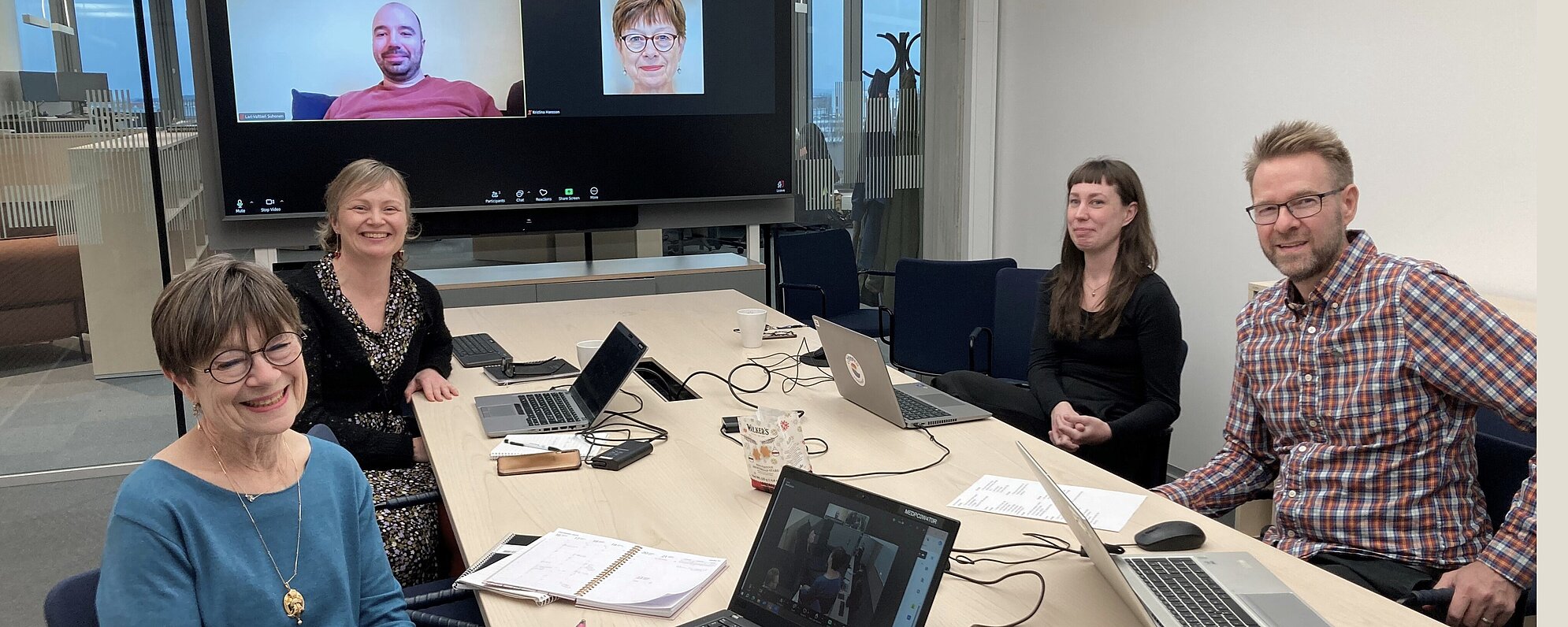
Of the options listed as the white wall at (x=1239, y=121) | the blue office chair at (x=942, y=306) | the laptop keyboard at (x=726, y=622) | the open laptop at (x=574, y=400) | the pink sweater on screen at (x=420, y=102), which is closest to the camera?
the laptop keyboard at (x=726, y=622)

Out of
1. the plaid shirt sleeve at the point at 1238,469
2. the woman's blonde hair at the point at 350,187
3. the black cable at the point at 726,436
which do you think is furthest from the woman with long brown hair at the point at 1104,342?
the woman's blonde hair at the point at 350,187

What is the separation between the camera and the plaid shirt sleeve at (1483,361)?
6.66 ft

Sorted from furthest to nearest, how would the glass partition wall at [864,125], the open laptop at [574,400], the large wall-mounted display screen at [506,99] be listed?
the glass partition wall at [864,125], the large wall-mounted display screen at [506,99], the open laptop at [574,400]

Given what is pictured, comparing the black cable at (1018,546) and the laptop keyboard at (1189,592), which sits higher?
the laptop keyboard at (1189,592)

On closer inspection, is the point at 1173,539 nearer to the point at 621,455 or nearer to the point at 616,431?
the point at 621,455

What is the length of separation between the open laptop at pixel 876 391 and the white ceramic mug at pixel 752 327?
2.05 feet

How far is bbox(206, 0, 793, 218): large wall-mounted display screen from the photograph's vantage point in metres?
4.93

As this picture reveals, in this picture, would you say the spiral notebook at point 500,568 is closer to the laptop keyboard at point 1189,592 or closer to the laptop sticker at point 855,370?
the laptop keyboard at point 1189,592

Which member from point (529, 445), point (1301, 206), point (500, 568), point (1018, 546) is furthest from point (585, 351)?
point (1301, 206)

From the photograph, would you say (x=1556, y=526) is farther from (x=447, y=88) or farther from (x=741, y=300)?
(x=447, y=88)

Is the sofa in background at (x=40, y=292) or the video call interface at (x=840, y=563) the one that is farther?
the sofa in background at (x=40, y=292)

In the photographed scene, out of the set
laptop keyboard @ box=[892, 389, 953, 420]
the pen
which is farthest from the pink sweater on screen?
laptop keyboard @ box=[892, 389, 953, 420]

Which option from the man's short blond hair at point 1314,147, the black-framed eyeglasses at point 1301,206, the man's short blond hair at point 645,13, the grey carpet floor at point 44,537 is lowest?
the grey carpet floor at point 44,537

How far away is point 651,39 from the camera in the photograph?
213 inches
